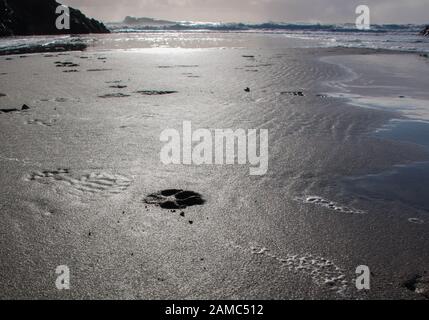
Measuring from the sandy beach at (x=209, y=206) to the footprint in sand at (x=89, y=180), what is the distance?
2 centimetres

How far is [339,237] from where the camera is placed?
2.62 m

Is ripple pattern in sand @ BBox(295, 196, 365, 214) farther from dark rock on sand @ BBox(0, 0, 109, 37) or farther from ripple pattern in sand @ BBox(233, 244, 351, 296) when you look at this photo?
dark rock on sand @ BBox(0, 0, 109, 37)

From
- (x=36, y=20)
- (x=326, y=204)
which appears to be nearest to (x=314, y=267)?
(x=326, y=204)

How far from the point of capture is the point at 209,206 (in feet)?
9.91

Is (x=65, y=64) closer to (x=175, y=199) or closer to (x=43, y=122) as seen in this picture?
(x=43, y=122)

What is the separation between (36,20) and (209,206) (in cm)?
3925

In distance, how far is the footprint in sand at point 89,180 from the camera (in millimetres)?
3262

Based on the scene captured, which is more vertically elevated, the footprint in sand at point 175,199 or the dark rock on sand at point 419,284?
the footprint in sand at point 175,199

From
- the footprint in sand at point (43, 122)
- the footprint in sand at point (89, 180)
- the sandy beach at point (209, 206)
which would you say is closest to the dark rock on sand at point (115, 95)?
the sandy beach at point (209, 206)

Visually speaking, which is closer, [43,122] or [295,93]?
[43,122]

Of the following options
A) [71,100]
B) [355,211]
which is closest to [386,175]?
[355,211]

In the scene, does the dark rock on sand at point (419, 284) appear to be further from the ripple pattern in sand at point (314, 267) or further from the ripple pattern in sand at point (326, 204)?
the ripple pattern in sand at point (326, 204)

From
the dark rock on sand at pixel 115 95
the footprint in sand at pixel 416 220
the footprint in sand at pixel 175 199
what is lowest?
the footprint in sand at pixel 416 220
